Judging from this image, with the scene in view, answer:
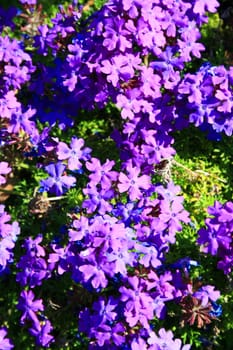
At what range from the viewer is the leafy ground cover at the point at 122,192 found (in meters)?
2.66

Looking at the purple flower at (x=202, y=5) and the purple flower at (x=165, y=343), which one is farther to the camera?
the purple flower at (x=202, y=5)

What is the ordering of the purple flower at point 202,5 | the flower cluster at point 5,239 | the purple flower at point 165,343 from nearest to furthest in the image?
the purple flower at point 165,343
the flower cluster at point 5,239
the purple flower at point 202,5

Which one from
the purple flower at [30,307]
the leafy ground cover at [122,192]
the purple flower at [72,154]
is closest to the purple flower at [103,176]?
the leafy ground cover at [122,192]

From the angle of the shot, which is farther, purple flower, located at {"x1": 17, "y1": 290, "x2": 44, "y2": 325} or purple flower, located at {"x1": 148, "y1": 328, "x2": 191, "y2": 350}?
purple flower, located at {"x1": 17, "y1": 290, "x2": 44, "y2": 325}

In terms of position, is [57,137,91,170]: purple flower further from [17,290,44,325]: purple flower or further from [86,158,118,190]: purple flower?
[17,290,44,325]: purple flower

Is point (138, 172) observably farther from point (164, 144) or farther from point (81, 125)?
point (81, 125)

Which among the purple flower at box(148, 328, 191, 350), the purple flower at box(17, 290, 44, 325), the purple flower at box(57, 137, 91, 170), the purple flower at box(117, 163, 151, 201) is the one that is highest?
the purple flower at box(57, 137, 91, 170)

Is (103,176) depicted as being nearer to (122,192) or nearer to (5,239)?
(122,192)

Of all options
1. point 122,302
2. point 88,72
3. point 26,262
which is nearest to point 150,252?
point 122,302

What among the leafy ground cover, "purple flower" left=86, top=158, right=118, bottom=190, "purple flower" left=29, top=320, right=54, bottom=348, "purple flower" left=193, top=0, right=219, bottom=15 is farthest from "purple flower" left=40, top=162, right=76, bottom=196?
"purple flower" left=193, top=0, right=219, bottom=15

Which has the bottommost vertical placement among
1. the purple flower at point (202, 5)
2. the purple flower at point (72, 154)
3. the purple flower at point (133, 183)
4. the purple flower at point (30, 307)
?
the purple flower at point (30, 307)

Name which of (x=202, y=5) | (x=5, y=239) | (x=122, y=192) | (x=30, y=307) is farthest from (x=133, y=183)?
(x=202, y=5)

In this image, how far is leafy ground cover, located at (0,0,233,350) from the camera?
2.66 meters

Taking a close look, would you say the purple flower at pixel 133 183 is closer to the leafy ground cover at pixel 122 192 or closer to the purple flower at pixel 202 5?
the leafy ground cover at pixel 122 192
